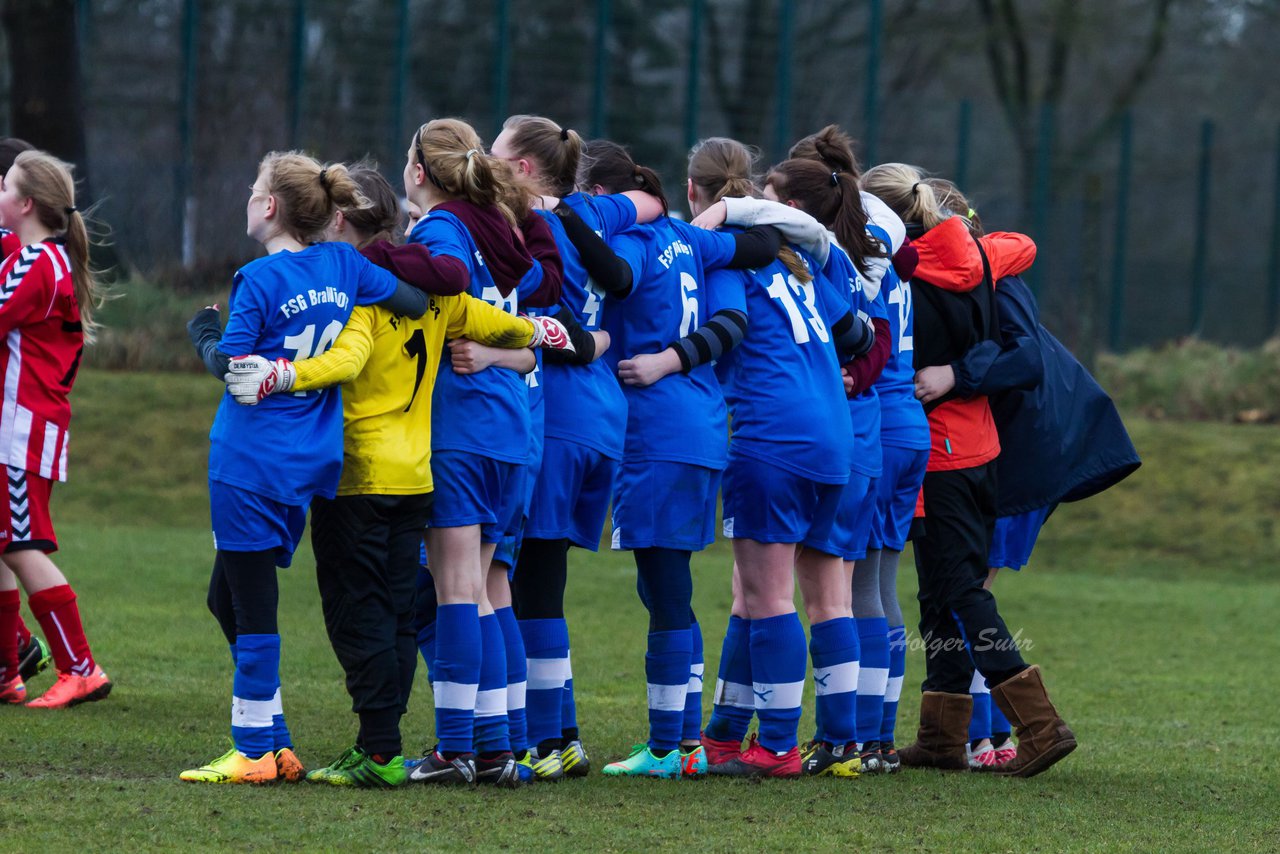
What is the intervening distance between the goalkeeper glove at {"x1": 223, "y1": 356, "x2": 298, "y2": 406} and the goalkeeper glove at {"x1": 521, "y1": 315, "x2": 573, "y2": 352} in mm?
764

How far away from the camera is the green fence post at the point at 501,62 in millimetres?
19297

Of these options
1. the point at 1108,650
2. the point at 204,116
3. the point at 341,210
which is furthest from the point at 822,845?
the point at 204,116

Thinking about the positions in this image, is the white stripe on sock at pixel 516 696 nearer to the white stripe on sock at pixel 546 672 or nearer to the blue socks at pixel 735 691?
the white stripe on sock at pixel 546 672

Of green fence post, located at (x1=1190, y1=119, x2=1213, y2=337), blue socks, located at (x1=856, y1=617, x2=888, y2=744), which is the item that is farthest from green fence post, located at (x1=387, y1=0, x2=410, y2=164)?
blue socks, located at (x1=856, y1=617, x2=888, y2=744)

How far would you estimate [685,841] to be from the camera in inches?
172

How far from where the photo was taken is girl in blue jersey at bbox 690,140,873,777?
18.0 feet

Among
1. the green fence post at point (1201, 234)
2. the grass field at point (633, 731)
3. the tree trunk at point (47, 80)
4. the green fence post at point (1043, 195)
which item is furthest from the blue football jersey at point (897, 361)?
the green fence post at point (1201, 234)

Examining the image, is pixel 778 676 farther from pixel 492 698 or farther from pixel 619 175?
pixel 619 175

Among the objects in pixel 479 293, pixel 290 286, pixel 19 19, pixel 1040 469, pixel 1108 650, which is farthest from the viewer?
pixel 19 19

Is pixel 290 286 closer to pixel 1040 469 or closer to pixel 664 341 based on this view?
pixel 664 341

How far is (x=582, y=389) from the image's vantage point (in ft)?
17.4

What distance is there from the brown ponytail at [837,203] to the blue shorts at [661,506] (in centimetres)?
100

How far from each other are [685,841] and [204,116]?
15143mm

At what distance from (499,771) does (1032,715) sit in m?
1.81
